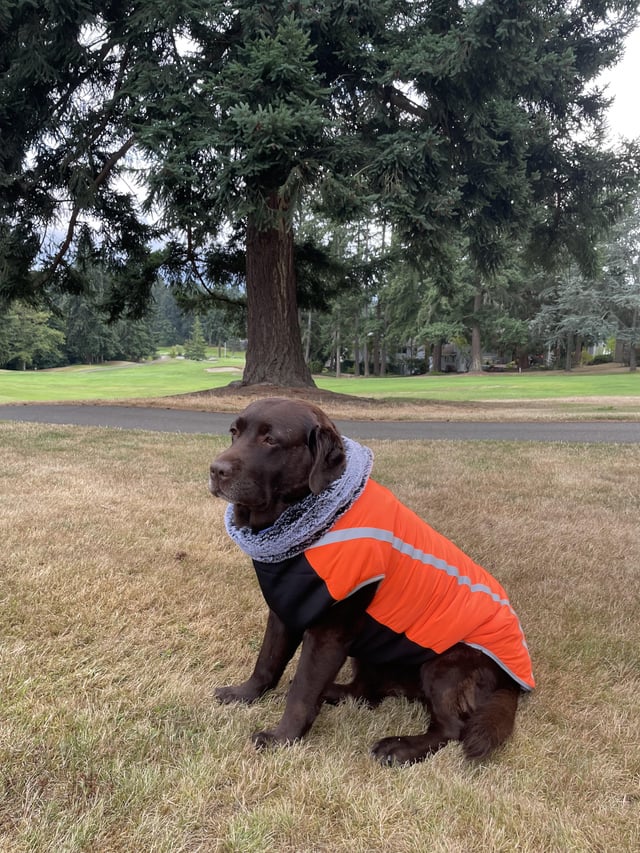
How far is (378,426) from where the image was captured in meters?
10.7

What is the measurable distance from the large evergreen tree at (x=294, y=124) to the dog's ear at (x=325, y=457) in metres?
8.92

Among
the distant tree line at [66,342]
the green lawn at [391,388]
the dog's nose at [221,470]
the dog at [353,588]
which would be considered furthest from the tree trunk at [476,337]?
the dog's nose at [221,470]

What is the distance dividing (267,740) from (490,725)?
0.79 m

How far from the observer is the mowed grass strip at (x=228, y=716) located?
1.61m

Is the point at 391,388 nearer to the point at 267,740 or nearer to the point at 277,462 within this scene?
the point at 277,462

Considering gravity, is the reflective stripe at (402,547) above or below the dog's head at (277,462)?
below

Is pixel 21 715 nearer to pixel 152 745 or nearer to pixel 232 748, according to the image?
pixel 152 745

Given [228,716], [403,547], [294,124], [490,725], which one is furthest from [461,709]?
[294,124]

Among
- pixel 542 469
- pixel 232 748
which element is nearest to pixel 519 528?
→ pixel 542 469

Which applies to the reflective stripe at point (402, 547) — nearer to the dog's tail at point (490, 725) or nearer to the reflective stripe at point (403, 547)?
the reflective stripe at point (403, 547)

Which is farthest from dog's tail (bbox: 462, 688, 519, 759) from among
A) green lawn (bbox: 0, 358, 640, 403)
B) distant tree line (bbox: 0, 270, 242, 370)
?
distant tree line (bbox: 0, 270, 242, 370)

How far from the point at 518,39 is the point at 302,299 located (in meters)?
8.22

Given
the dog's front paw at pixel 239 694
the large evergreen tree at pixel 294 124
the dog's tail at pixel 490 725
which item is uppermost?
the large evergreen tree at pixel 294 124

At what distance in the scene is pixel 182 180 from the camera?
10375 mm
